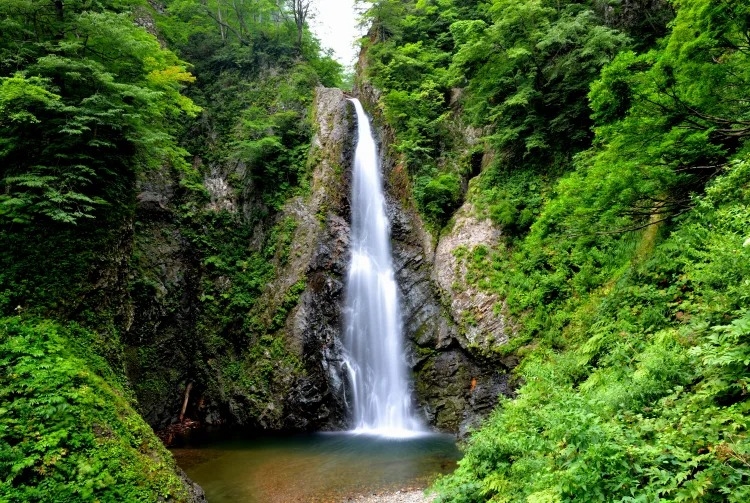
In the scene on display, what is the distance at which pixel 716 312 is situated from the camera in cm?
427

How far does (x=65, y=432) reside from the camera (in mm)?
5898

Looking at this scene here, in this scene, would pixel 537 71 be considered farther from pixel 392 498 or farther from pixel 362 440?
pixel 362 440

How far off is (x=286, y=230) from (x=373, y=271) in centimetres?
423

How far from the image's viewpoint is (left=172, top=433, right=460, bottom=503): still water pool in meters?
8.63

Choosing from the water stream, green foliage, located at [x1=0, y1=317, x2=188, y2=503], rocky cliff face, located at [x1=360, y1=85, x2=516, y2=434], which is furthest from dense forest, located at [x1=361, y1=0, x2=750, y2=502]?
green foliage, located at [x1=0, y1=317, x2=188, y2=503]

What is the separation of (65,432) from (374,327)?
10060 mm

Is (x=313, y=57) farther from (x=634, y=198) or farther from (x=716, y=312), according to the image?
(x=716, y=312)

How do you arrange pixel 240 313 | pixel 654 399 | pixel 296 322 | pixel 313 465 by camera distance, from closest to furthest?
pixel 654 399, pixel 313 465, pixel 296 322, pixel 240 313

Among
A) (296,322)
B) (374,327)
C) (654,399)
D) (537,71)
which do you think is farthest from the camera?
(374,327)

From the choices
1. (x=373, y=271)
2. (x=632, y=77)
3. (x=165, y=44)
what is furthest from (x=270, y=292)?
(x=165, y=44)

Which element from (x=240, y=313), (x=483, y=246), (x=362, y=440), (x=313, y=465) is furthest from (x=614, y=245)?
(x=240, y=313)

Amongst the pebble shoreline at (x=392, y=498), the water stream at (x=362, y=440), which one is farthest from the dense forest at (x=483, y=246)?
the water stream at (x=362, y=440)

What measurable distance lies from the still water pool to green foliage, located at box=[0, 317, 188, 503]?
8.56ft

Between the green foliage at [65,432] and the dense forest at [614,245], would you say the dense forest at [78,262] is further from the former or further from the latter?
the dense forest at [614,245]
